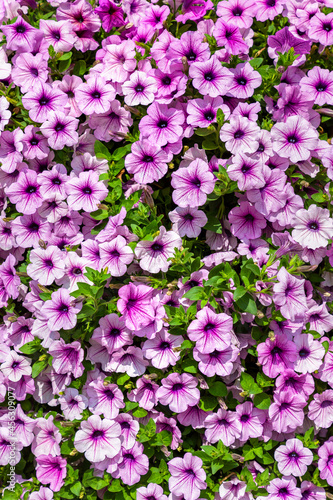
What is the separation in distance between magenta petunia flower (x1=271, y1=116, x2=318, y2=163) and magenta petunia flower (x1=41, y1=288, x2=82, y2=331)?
133cm

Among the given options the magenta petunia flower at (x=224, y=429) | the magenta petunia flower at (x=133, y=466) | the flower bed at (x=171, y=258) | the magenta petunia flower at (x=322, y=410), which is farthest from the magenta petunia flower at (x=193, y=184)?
the magenta petunia flower at (x=133, y=466)

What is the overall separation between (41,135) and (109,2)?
89 cm

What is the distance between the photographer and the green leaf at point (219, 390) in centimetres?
233

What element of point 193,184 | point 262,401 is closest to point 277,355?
point 262,401

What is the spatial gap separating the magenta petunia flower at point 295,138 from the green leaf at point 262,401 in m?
1.25

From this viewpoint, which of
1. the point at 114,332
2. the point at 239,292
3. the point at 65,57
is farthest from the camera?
the point at 65,57

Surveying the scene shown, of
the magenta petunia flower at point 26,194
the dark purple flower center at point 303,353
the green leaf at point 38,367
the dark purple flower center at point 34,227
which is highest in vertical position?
the magenta petunia flower at point 26,194

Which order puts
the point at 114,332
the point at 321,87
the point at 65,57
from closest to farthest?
the point at 114,332 < the point at 321,87 < the point at 65,57

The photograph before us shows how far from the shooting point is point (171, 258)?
7.48ft

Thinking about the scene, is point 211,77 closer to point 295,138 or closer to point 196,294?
point 295,138

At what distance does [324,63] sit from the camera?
2654 millimetres

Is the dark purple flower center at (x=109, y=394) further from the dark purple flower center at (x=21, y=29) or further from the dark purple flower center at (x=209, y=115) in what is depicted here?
the dark purple flower center at (x=21, y=29)

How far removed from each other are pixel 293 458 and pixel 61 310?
145cm

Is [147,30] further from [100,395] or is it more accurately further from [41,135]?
[100,395]
